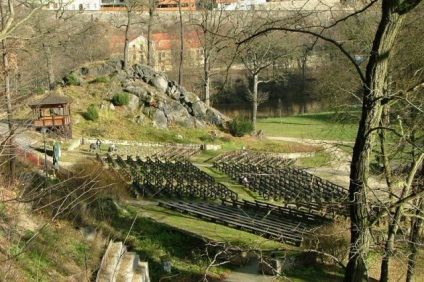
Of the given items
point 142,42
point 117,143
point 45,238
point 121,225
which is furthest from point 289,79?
point 45,238

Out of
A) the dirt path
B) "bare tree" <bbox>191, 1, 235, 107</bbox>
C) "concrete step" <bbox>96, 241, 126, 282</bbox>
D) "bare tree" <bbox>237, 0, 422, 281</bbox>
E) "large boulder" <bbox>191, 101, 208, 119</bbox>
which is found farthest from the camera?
"large boulder" <bbox>191, 101, 208, 119</bbox>

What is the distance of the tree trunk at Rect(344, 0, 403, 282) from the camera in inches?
220

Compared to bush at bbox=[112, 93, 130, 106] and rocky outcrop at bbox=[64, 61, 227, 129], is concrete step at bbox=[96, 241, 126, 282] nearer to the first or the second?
rocky outcrop at bbox=[64, 61, 227, 129]

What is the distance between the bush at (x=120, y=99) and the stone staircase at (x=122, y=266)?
27553 millimetres

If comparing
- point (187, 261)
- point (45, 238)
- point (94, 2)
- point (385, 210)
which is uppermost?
point (94, 2)

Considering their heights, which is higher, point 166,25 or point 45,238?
point 166,25

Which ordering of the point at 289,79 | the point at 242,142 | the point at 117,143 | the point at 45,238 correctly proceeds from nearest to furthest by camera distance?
the point at 45,238, the point at 117,143, the point at 242,142, the point at 289,79

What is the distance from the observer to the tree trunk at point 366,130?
5589 mm

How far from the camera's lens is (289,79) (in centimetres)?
7000

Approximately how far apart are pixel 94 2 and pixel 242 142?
55311 mm

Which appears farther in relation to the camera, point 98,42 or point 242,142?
point 98,42

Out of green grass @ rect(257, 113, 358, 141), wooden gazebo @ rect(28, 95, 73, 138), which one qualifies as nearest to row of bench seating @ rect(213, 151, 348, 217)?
wooden gazebo @ rect(28, 95, 73, 138)

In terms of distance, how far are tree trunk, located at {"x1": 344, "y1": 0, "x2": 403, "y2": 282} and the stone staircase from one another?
5034 mm

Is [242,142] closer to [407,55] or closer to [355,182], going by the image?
[407,55]
